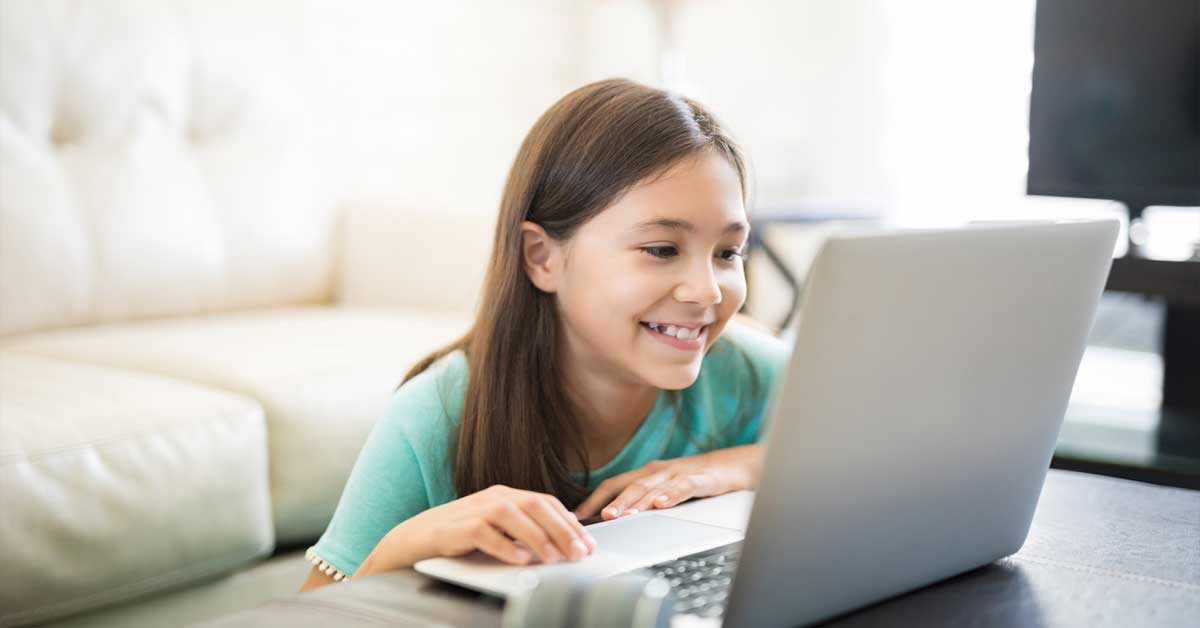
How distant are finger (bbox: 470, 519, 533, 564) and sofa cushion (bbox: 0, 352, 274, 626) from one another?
81 cm

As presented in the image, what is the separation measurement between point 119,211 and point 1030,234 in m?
1.77

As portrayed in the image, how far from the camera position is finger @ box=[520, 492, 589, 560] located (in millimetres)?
703

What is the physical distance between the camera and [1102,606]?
0.73m

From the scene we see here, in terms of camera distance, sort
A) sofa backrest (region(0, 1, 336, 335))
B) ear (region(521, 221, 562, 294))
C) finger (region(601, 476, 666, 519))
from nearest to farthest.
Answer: finger (region(601, 476, 666, 519)) → ear (region(521, 221, 562, 294)) → sofa backrest (region(0, 1, 336, 335))

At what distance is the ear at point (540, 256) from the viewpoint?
114 centimetres

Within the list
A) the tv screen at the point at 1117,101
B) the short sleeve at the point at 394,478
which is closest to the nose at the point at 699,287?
the short sleeve at the point at 394,478

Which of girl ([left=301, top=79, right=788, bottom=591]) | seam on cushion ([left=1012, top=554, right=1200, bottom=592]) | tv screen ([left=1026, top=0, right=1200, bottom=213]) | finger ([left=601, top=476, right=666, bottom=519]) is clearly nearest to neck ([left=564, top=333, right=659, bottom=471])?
girl ([left=301, top=79, right=788, bottom=591])

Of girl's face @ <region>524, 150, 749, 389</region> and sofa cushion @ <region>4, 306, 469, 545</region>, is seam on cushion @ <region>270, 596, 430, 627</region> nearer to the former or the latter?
girl's face @ <region>524, 150, 749, 389</region>

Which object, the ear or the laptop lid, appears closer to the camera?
the laptop lid

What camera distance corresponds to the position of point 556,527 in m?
0.70

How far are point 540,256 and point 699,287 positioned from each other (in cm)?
20

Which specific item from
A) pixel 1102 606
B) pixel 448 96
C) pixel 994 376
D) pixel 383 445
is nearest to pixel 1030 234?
pixel 994 376

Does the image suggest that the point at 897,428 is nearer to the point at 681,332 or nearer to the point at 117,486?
the point at 681,332

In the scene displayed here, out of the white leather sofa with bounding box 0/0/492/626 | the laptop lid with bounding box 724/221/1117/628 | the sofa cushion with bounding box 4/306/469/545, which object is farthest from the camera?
the sofa cushion with bounding box 4/306/469/545
